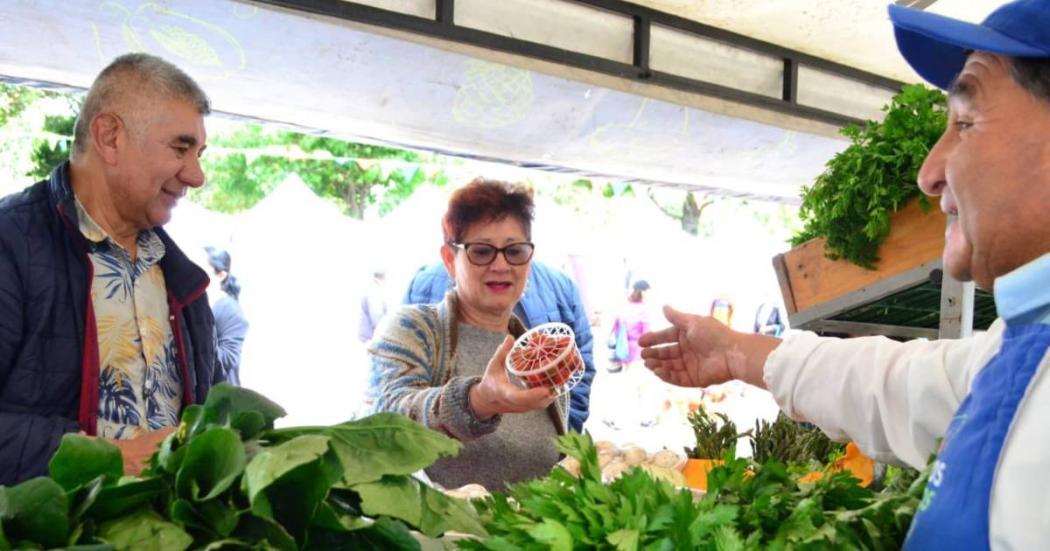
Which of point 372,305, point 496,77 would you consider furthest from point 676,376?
point 372,305

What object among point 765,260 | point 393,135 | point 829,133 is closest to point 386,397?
point 393,135

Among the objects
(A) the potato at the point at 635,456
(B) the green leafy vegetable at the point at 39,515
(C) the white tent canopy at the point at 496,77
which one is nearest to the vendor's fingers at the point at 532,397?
(A) the potato at the point at 635,456

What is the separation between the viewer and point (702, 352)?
6.75 feet

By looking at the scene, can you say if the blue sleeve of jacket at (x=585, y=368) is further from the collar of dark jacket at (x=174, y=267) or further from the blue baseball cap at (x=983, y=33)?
the blue baseball cap at (x=983, y=33)

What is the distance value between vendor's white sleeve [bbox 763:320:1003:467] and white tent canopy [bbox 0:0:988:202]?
2.30 m

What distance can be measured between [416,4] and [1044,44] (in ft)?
9.25

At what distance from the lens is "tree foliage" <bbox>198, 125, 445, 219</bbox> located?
12.7m

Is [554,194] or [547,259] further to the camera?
[554,194]

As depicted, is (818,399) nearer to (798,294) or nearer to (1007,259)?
(1007,259)

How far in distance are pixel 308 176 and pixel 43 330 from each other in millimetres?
10743

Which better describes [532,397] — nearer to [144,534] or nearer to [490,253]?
[490,253]

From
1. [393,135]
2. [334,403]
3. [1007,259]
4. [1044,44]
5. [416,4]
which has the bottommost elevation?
[334,403]

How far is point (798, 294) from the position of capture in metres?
2.97

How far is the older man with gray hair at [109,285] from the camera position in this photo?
2.16m
